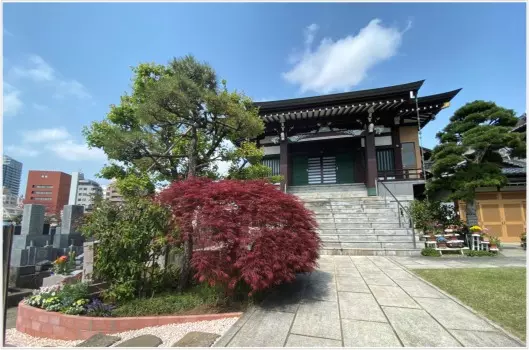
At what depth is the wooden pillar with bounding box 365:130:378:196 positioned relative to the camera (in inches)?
456

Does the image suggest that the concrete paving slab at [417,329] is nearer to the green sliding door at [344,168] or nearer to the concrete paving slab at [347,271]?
the concrete paving slab at [347,271]

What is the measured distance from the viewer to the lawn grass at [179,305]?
335 centimetres

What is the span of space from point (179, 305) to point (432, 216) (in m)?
8.67

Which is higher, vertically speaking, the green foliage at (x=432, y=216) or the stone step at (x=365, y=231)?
the green foliage at (x=432, y=216)

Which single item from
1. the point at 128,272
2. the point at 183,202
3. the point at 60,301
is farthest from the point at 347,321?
the point at 60,301

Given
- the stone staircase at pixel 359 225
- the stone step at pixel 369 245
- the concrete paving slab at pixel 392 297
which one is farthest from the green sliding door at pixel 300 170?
the concrete paving slab at pixel 392 297

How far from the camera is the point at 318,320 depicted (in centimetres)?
293

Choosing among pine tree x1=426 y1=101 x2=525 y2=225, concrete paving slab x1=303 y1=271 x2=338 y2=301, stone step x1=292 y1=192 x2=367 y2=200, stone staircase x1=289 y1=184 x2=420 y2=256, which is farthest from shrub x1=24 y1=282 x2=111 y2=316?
pine tree x1=426 y1=101 x2=525 y2=225

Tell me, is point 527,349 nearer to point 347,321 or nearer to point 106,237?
point 347,321

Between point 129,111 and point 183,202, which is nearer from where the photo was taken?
point 183,202

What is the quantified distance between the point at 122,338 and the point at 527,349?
391 centimetres

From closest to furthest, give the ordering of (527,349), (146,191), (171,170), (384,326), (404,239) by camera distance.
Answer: (527,349) < (384,326) < (146,191) < (171,170) < (404,239)

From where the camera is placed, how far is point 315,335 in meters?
2.58

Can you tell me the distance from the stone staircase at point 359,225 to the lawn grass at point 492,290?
2.11 metres
